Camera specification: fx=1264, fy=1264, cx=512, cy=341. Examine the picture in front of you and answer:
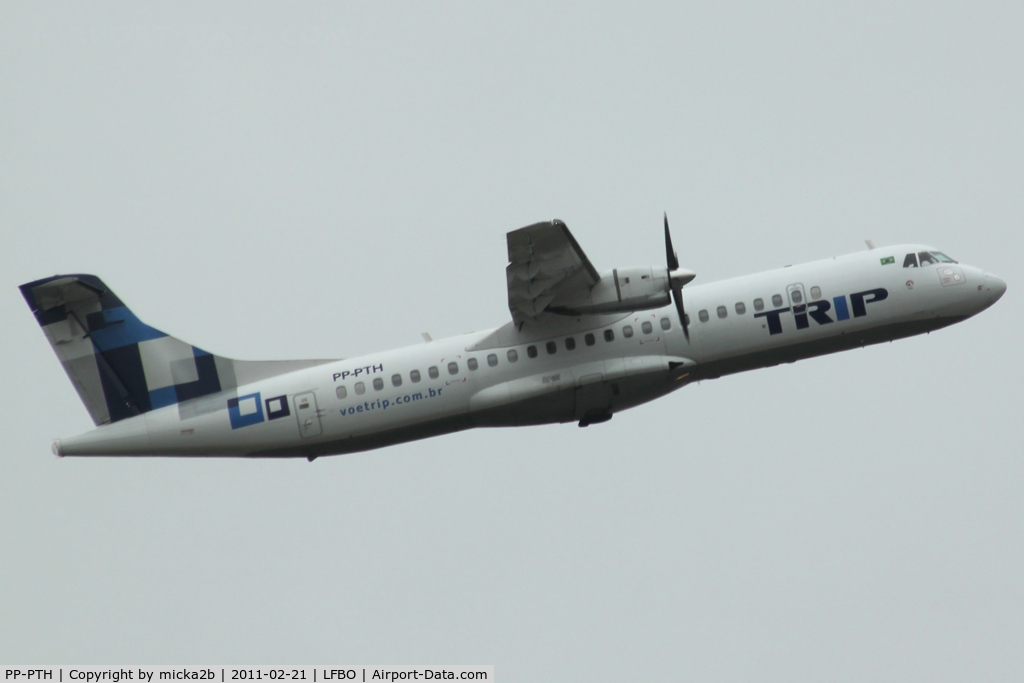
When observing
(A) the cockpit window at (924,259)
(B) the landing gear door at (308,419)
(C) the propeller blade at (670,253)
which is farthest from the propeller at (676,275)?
(B) the landing gear door at (308,419)

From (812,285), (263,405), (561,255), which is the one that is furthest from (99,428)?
(812,285)

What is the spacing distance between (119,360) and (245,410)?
309 cm

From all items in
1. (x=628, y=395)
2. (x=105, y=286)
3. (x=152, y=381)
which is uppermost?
(x=105, y=286)

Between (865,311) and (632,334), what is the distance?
5405 mm

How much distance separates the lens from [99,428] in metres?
27.9

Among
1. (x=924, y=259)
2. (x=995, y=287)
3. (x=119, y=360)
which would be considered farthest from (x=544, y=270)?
(x=995, y=287)

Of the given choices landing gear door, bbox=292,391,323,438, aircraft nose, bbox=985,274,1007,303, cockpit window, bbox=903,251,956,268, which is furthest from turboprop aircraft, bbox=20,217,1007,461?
aircraft nose, bbox=985,274,1007,303

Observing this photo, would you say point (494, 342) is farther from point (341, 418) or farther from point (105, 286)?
point (105, 286)

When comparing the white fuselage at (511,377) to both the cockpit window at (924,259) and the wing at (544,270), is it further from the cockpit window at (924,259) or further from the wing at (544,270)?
Result: the cockpit window at (924,259)

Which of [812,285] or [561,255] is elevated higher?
[561,255]

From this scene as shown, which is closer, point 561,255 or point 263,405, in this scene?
point 561,255

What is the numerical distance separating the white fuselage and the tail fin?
0.35 metres

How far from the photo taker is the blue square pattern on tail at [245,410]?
27.9 meters

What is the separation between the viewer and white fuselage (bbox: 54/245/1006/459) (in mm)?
27797
